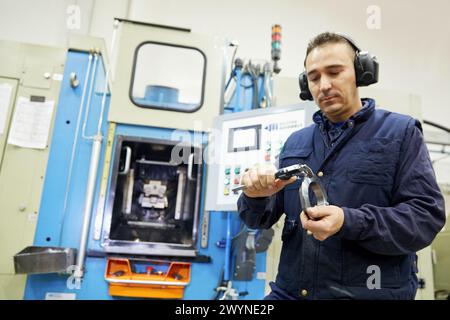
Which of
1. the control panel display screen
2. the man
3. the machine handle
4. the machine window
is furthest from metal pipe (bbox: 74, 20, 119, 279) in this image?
the man

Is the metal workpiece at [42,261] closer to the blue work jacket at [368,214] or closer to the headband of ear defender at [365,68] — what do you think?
the blue work jacket at [368,214]

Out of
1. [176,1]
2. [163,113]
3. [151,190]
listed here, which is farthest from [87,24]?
[151,190]

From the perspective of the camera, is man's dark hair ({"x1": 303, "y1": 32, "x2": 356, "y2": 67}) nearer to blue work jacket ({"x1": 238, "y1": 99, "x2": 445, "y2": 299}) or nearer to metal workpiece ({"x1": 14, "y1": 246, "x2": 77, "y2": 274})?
blue work jacket ({"x1": 238, "y1": 99, "x2": 445, "y2": 299})

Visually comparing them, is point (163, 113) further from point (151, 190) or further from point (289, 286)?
point (289, 286)

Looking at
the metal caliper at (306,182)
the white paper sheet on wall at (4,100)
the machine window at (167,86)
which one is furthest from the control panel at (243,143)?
the white paper sheet on wall at (4,100)

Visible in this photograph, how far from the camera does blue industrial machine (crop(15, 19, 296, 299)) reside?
158 centimetres

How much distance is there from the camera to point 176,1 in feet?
9.82

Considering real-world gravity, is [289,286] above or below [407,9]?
below

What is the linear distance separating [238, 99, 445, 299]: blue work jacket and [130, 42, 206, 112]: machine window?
1.07 meters

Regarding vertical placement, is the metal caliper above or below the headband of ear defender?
below

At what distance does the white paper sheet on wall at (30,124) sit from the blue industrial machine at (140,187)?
0.06 metres

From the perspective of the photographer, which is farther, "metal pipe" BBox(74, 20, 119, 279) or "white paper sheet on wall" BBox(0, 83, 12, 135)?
"white paper sheet on wall" BBox(0, 83, 12, 135)

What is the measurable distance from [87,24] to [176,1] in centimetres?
81
